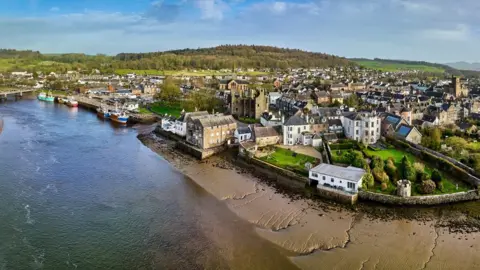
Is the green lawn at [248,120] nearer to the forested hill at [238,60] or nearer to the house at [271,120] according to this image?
the house at [271,120]

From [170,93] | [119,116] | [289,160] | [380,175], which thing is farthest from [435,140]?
[170,93]

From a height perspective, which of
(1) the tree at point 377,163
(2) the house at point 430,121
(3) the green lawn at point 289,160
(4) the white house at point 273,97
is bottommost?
(3) the green lawn at point 289,160

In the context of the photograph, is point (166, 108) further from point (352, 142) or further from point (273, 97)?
point (352, 142)

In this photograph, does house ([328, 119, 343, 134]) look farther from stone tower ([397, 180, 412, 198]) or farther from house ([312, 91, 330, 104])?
house ([312, 91, 330, 104])

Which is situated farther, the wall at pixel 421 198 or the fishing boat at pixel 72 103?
the fishing boat at pixel 72 103

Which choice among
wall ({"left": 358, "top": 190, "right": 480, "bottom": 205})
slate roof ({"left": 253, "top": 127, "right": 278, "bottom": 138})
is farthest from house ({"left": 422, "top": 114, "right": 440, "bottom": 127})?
wall ({"left": 358, "top": 190, "right": 480, "bottom": 205})

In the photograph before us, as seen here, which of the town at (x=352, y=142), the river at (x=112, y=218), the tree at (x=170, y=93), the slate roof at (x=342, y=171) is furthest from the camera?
the tree at (x=170, y=93)

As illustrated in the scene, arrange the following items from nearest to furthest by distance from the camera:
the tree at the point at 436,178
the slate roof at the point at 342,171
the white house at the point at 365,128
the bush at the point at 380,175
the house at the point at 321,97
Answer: the slate roof at the point at 342,171, the tree at the point at 436,178, the bush at the point at 380,175, the white house at the point at 365,128, the house at the point at 321,97

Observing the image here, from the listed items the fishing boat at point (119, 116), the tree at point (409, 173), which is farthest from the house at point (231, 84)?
the tree at point (409, 173)
